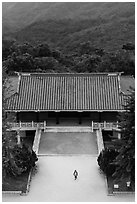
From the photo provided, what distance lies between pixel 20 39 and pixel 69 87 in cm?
6039

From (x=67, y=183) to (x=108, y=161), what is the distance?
301cm

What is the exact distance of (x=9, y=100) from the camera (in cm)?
3192

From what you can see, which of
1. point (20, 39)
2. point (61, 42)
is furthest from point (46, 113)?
point (20, 39)

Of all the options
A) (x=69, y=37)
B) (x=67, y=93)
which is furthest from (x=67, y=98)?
(x=69, y=37)

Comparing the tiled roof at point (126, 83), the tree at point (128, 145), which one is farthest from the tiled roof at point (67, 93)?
the tree at point (128, 145)

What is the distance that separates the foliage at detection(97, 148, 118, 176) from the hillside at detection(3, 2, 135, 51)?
51.5 meters

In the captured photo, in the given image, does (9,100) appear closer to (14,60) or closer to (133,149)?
(133,149)

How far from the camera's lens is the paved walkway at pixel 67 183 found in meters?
23.4

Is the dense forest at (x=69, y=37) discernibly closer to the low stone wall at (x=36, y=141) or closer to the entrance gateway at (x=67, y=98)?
the entrance gateway at (x=67, y=98)

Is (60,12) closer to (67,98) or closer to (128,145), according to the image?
(67,98)

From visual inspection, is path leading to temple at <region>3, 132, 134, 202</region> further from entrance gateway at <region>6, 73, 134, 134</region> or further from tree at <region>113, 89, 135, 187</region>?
entrance gateway at <region>6, 73, 134, 134</region>

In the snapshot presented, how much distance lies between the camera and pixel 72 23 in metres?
101

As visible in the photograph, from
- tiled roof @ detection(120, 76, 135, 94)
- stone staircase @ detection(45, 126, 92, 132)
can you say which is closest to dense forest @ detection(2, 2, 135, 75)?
tiled roof @ detection(120, 76, 135, 94)

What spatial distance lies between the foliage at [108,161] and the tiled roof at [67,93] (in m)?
6.14
